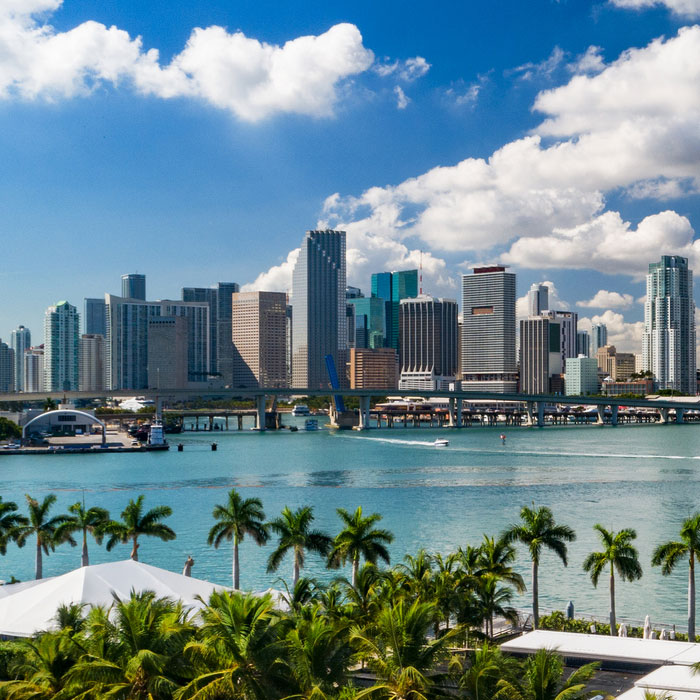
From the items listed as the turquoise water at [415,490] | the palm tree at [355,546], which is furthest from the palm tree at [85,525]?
the palm tree at [355,546]

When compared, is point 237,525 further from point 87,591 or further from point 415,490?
point 415,490

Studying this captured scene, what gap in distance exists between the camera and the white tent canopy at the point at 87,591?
18453mm

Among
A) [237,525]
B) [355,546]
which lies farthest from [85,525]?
[355,546]

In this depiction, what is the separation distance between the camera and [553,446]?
113188mm

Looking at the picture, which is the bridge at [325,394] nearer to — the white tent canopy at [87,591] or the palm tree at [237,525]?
the palm tree at [237,525]

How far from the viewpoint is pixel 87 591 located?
19156mm

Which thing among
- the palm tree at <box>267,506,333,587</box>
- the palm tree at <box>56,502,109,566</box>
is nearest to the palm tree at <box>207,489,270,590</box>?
the palm tree at <box>267,506,333,587</box>

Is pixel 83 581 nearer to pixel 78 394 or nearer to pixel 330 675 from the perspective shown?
pixel 330 675

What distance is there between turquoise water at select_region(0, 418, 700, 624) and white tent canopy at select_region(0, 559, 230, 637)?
11.9 metres

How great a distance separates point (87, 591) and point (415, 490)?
1800 inches

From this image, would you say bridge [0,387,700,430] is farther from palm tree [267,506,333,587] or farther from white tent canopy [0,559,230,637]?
white tent canopy [0,559,230,637]

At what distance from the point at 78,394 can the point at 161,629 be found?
14114 cm

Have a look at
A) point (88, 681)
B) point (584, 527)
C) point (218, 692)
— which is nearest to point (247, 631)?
point (218, 692)

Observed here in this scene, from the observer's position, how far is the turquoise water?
3544 cm
